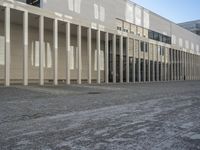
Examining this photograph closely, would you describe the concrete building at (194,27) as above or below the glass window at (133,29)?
above

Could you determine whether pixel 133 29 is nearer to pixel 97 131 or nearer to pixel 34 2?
pixel 34 2

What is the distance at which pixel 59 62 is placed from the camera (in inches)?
1249

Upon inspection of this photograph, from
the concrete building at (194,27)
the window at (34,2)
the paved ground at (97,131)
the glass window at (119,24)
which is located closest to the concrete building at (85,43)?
the glass window at (119,24)

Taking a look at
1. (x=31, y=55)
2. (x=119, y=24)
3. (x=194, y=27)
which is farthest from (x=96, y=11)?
(x=194, y=27)

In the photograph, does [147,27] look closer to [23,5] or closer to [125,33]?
[125,33]

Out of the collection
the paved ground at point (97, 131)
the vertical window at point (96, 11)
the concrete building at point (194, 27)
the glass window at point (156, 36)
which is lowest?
the paved ground at point (97, 131)

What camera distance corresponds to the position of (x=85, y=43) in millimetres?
34906

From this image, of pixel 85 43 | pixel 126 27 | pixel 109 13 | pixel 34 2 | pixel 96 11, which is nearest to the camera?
pixel 34 2

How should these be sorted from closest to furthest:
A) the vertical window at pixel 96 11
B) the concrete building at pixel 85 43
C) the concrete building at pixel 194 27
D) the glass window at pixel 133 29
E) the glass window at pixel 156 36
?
the concrete building at pixel 85 43 < the vertical window at pixel 96 11 < the glass window at pixel 133 29 < the glass window at pixel 156 36 < the concrete building at pixel 194 27

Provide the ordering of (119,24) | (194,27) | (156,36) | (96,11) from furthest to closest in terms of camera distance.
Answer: (194,27), (156,36), (119,24), (96,11)

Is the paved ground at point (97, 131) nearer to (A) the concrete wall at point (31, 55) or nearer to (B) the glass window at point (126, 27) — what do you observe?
(A) the concrete wall at point (31, 55)

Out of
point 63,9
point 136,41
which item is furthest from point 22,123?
point 136,41

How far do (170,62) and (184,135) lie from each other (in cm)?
4364

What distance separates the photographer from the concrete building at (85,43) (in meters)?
23.7
